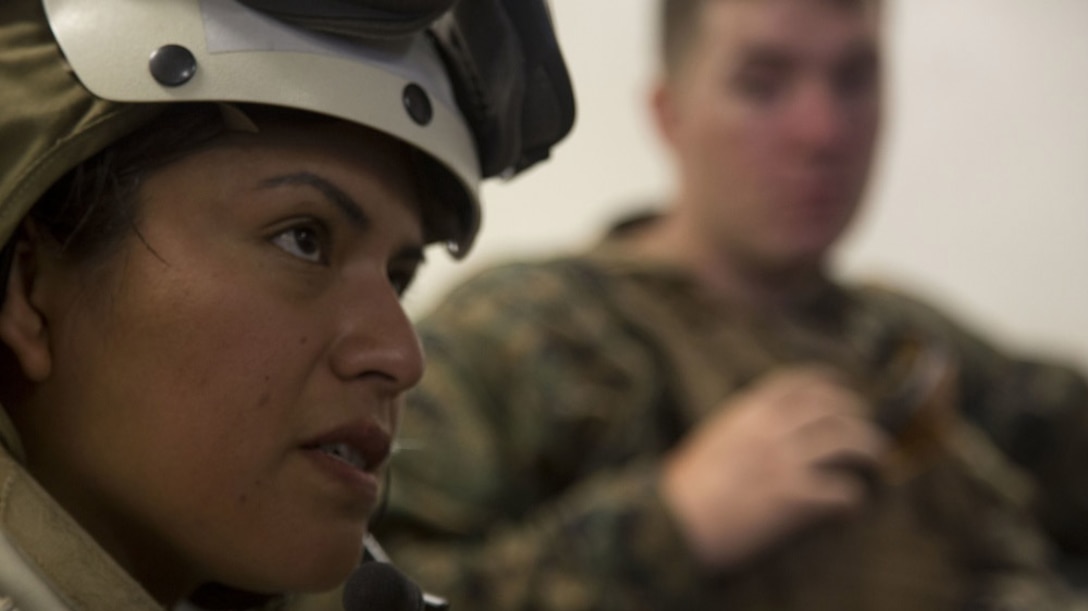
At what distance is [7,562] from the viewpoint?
0.59m

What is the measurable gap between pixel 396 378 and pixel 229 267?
0.28 feet

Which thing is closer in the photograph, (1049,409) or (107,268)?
(107,268)

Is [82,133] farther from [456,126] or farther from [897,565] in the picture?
[897,565]

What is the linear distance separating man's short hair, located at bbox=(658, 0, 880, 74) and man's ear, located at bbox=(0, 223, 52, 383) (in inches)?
40.6

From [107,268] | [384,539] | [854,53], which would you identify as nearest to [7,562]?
[107,268]

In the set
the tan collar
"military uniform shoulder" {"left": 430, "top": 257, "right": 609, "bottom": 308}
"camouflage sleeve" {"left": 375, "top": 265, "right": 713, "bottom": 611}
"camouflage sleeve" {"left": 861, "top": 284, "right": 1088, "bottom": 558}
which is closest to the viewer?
the tan collar

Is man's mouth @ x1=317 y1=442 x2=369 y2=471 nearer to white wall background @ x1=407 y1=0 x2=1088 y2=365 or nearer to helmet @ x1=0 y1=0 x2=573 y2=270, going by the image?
helmet @ x1=0 y1=0 x2=573 y2=270

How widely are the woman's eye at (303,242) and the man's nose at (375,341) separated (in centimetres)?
2

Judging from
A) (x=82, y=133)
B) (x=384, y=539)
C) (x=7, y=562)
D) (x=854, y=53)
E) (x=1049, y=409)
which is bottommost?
(x=1049, y=409)

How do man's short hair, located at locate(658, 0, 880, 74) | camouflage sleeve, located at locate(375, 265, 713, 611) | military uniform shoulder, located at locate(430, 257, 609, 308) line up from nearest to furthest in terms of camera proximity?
camouflage sleeve, located at locate(375, 265, 713, 611) < military uniform shoulder, located at locate(430, 257, 609, 308) < man's short hair, located at locate(658, 0, 880, 74)

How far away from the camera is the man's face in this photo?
4.91 feet

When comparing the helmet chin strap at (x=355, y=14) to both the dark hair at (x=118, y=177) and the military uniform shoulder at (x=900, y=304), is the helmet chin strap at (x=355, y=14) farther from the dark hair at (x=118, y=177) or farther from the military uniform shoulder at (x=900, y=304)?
the military uniform shoulder at (x=900, y=304)

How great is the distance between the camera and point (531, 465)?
1.35 m

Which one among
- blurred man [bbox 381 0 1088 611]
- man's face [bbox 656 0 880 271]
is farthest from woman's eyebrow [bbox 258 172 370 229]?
man's face [bbox 656 0 880 271]
